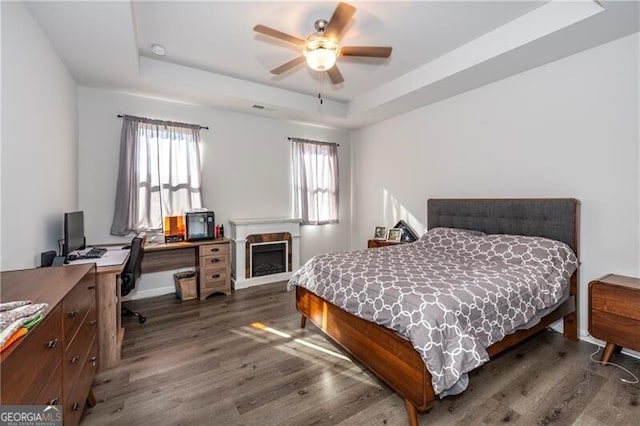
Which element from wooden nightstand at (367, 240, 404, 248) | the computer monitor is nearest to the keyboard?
the computer monitor

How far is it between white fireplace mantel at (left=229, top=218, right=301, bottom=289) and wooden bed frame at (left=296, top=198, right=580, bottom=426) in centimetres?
158

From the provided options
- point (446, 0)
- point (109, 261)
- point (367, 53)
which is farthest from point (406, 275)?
point (109, 261)

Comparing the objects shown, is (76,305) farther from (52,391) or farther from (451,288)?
(451,288)

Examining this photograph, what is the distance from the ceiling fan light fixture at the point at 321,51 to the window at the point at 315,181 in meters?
2.58

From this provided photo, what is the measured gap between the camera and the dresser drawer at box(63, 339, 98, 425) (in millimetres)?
1306

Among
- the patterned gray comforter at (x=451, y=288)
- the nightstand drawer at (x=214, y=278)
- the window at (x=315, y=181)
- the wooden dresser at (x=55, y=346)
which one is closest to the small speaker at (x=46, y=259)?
the wooden dresser at (x=55, y=346)

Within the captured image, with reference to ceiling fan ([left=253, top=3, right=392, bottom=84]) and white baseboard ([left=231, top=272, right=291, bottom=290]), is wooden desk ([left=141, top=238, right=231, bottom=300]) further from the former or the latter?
ceiling fan ([left=253, top=3, right=392, bottom=84])

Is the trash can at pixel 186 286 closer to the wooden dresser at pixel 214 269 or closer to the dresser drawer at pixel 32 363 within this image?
the wooden dresser at pixel 214 269

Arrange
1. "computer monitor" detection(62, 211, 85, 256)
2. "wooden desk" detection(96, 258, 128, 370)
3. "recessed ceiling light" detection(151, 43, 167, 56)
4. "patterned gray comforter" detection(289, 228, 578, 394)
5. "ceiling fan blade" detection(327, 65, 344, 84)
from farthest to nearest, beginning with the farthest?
"recessed ceiling light" detection(151, 43, 167, 56), "ceiling fan blade" detection(327, 65, 344, 84), "computer monitor" detection(62, 211, 85, 256), "wooden desk" detection(96, 258, 128, 370), "patterned gray comforter" detection(289, 228, 578, 394)

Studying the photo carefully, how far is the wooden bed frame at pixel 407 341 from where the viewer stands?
5.42 ft

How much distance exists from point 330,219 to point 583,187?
358cm

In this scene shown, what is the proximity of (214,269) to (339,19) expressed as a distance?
326 centimetres

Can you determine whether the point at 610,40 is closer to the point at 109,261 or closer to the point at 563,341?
the point at 563,341

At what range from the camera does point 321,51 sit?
232 centimetres
